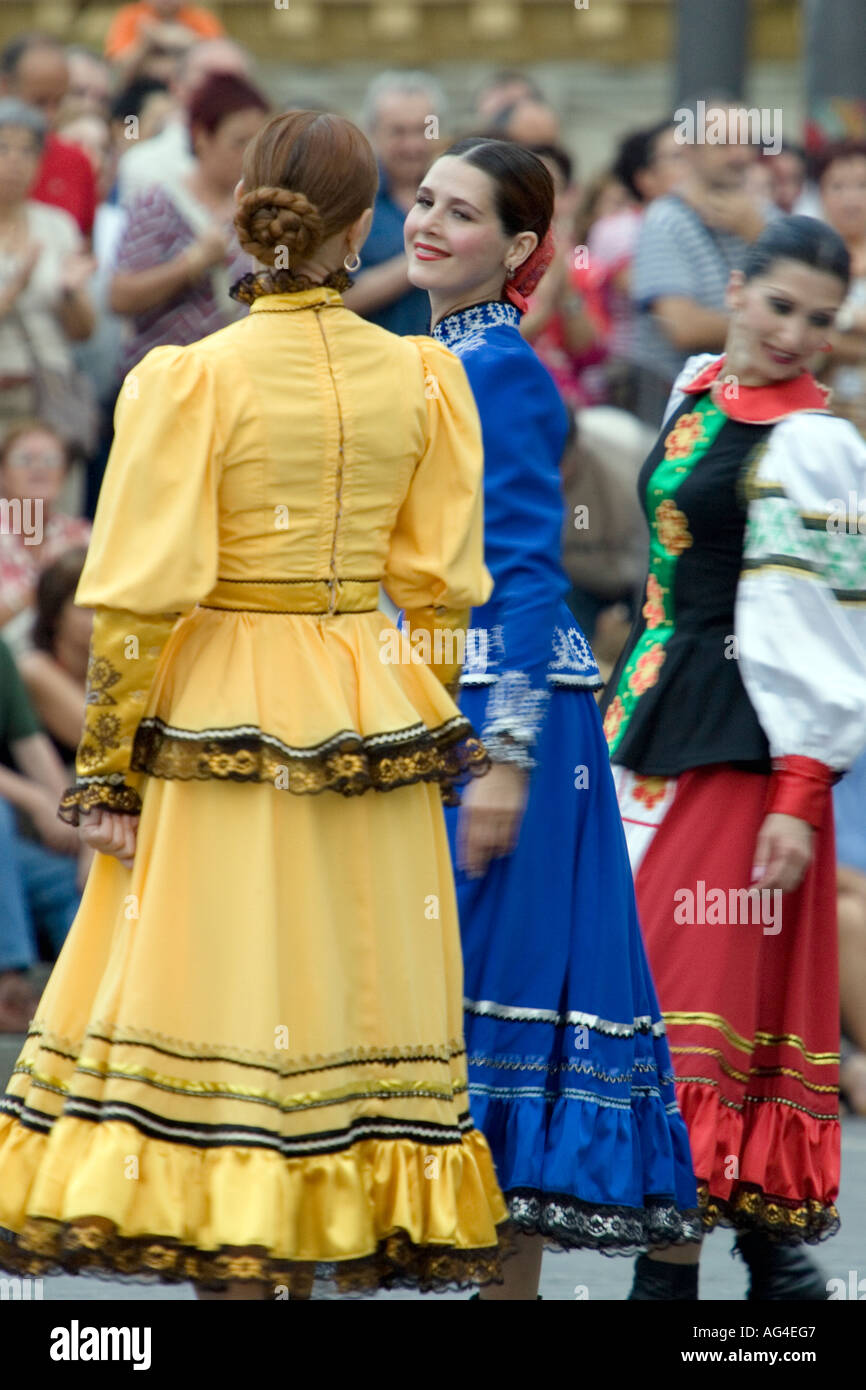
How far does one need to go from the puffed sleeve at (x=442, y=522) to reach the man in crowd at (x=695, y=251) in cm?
360

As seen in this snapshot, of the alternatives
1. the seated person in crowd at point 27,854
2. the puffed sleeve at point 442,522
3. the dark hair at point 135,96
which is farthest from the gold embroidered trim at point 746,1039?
the dark hair at point 135,96

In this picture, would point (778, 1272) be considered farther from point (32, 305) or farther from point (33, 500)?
point (32, 305)

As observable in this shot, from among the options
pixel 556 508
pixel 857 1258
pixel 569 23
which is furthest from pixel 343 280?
pixel 569 23

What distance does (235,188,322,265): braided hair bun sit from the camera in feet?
11.1

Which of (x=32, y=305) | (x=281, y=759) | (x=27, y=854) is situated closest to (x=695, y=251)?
(x=32, y=305)

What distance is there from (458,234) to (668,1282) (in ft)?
6.02

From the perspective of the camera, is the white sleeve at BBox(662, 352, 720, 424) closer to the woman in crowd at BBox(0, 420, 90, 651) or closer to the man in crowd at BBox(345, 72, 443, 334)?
the man in crowd at BBox(345, 72, 443, 334)

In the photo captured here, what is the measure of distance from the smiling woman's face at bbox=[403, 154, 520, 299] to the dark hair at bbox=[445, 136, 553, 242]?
0.5 inches

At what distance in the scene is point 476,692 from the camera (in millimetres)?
3809

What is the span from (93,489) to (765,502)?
14.1ft

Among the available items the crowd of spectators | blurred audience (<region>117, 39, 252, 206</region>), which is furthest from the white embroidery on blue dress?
blurred audience (<region>117, 39, 252, 206</region>)

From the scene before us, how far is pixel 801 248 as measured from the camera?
421 centimetres

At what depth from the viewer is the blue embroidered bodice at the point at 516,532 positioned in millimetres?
3754

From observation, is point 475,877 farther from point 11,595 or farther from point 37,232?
point 37,232
